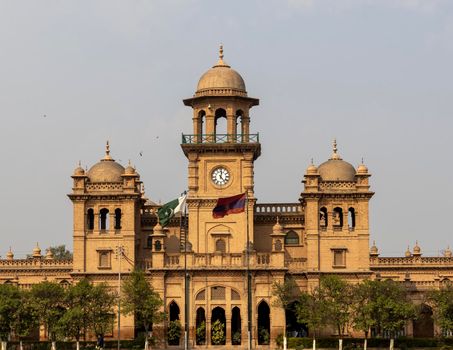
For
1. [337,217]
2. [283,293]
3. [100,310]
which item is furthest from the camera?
[337,217]

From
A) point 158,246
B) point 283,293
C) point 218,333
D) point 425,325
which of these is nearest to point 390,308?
point 283,293

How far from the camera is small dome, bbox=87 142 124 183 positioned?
343ft

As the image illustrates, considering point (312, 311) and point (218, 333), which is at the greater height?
point (312, 311)

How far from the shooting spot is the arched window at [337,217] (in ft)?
339

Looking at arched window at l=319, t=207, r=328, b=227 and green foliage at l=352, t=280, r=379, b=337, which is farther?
arched window at l=319, t=207, r=328, b=227

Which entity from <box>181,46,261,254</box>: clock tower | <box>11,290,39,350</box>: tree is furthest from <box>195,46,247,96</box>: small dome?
<box>11,290,39,350</box>: tree

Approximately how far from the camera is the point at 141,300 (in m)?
95.9

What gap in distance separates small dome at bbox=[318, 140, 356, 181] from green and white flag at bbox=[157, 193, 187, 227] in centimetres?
1236

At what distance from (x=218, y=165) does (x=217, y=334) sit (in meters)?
14.4

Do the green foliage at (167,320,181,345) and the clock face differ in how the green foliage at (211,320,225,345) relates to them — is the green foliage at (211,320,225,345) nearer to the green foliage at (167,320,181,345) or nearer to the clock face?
the green foliage at (167,320,181,345)

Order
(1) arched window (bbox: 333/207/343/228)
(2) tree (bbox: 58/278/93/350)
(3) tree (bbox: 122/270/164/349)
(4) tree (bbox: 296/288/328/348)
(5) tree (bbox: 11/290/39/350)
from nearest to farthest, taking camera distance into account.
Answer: (2) tree (bbox: 58/278/93/350)
(5) tree (bbox: 11/290/39/350)
(4) tree (bbox: 296/288/328/348)
(3) tree (bbox: 122/270/164/349)
(1) arched window (bbox: 333/207/343/228)

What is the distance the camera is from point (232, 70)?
10581 cm

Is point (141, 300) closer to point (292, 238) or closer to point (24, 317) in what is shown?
point (24, 317)

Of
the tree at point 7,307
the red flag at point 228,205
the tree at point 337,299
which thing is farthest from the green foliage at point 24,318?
the tree at point 337,299
